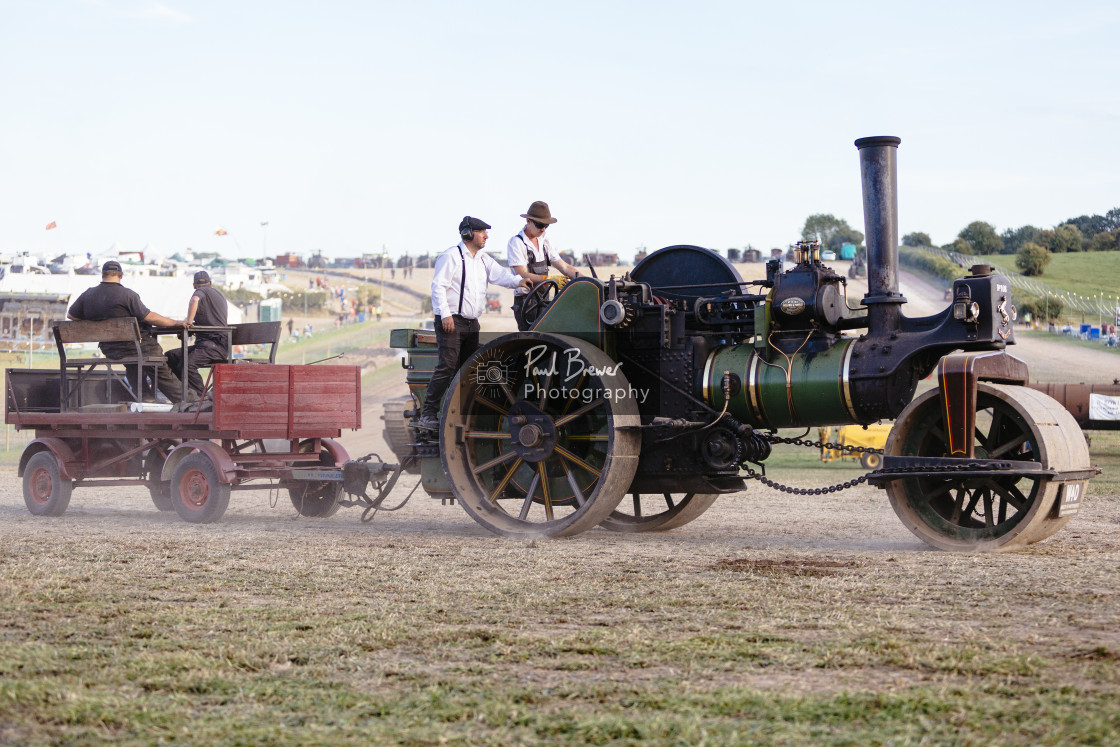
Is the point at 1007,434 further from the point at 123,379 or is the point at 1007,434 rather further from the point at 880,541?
the point at 123,379

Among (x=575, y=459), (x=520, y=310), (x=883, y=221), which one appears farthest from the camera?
(x=520, y=310)

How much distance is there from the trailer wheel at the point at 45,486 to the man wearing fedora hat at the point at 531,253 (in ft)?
16.2

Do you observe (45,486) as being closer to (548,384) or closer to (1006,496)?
(548,384)

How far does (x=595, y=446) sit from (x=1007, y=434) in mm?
2965

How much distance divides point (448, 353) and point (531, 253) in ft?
3.49

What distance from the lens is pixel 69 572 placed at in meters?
6.75

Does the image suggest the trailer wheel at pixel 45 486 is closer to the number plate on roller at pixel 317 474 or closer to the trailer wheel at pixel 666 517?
the number plate on roller at pixel 317 474

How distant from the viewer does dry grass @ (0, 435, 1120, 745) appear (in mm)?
3502

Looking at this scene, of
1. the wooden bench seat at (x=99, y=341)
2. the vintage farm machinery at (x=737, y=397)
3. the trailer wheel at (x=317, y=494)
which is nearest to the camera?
the vintage farm machinery at (x=737, y=397)

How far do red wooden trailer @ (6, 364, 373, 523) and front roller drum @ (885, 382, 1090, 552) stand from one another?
5.03 metres

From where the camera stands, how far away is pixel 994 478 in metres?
7.37

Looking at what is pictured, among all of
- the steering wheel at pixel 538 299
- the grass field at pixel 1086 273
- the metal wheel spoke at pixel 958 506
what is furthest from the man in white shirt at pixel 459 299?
the grass field at pixel 1086 273

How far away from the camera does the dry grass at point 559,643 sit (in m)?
3.50

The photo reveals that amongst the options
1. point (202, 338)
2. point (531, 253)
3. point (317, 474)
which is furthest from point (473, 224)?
point (202, 338)
